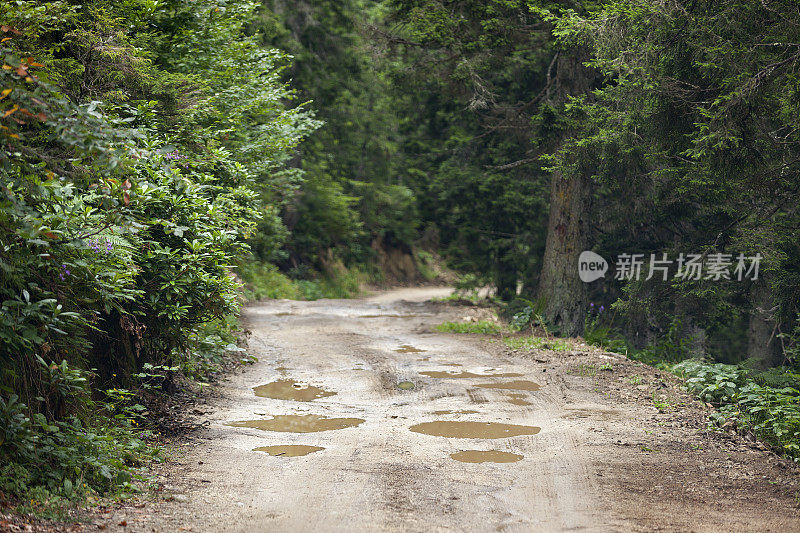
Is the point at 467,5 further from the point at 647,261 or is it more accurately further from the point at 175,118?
the point at 175,118

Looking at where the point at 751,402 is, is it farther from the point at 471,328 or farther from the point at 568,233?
the point at 471,328

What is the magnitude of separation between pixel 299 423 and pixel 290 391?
1.66 metres

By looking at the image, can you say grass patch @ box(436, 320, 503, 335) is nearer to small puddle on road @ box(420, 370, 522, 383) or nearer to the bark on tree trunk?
the bark on tree trunk

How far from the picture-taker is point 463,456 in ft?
21.9

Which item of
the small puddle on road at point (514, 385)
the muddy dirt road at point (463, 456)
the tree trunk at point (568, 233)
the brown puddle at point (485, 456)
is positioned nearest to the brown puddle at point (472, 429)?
the muddy dirt road at point (463, 456)

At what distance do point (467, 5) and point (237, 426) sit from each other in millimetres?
10923

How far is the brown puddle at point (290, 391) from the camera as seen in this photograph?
9.25 meters

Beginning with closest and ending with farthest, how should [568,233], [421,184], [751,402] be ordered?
1. [751,402]
2. [568,233]
3. [421,184]

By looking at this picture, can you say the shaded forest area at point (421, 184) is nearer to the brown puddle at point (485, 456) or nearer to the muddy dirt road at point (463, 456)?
the muddy dirt road at point (463, 456)

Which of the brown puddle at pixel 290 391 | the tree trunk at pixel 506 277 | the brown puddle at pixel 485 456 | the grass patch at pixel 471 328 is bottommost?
the brown puddle at pixel 290 391

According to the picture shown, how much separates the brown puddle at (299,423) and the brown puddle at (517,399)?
2.08m

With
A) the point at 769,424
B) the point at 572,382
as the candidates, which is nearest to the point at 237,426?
the point at 572,382

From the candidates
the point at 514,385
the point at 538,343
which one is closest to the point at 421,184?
the point at 538,343

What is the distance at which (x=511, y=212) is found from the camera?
18859mm
